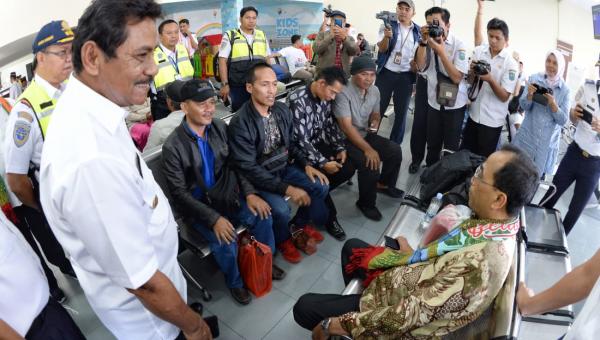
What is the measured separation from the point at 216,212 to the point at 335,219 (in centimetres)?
116

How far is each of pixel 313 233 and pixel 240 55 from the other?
2316 mm

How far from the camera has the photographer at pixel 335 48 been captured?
3.83 metres

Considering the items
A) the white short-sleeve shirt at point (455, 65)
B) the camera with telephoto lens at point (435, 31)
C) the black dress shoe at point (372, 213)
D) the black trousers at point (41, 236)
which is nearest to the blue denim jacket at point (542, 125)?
the white short-sleeve shirt at point (455, 65)

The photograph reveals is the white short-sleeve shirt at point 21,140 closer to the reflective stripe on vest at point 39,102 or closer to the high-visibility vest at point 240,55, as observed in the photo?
the reflective stripe on vest at point 39,102

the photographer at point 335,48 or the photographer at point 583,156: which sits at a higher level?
the photographer at point 335,48

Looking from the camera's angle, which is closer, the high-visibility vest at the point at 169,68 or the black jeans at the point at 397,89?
the high-visibility vest at the point at 169,68

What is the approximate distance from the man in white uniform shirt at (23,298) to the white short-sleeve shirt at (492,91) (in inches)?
134

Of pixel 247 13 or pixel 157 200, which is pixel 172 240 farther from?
pixel 247 13

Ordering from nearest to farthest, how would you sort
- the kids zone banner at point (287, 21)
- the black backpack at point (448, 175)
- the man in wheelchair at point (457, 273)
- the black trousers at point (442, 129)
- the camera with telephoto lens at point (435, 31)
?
1. the man in wheelchair at point (457, 273)
2. the black backpack at point (448, 175)
3. the camera with telephoto lens at point (435, 31)
4. the black trousers at point (442, 129)
5. the kids zone banner at point (287, 21)

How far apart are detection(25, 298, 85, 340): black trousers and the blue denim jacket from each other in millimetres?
3371

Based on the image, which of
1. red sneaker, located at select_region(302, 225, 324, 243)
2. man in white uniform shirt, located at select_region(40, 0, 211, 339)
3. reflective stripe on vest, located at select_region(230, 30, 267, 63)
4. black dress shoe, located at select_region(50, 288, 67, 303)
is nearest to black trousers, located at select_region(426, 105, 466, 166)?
red sneaker, located at select_region(302, 225, 324, 243)

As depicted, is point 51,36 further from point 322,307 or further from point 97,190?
point 322,307

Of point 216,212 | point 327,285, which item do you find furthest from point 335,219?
point 216,212

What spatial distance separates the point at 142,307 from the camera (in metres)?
1.06
